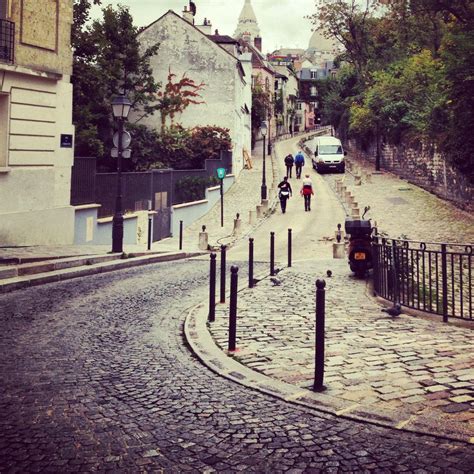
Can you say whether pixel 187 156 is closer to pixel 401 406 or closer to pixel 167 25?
pixel 167 25

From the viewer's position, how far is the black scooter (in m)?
11.7

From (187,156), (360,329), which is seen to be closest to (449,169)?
(187,156)

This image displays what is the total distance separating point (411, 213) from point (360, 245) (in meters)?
15.2

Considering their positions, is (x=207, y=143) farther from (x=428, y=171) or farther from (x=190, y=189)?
(x=428, y=171)

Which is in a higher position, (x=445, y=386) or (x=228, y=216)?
(x=228, y=216)

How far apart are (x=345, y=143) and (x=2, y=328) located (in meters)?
56.5

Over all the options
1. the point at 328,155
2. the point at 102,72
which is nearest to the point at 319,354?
the point at 102,72

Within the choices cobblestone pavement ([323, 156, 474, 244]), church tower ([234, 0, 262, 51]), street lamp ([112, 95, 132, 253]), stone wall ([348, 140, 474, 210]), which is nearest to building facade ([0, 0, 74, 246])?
street lamp ([112, 95, 132, 253])

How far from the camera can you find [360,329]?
7441 mm

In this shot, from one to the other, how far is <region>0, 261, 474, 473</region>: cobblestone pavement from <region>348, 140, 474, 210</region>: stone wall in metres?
22.8

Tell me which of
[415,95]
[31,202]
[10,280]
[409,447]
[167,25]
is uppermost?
[167,25]

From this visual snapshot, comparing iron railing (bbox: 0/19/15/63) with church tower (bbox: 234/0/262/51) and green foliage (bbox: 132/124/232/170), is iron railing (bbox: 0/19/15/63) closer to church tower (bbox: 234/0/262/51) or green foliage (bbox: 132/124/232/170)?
green foliage (bbox: 132/124/232/170)

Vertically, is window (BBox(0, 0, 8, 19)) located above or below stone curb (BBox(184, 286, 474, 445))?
above

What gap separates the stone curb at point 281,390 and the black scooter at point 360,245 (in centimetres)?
543
